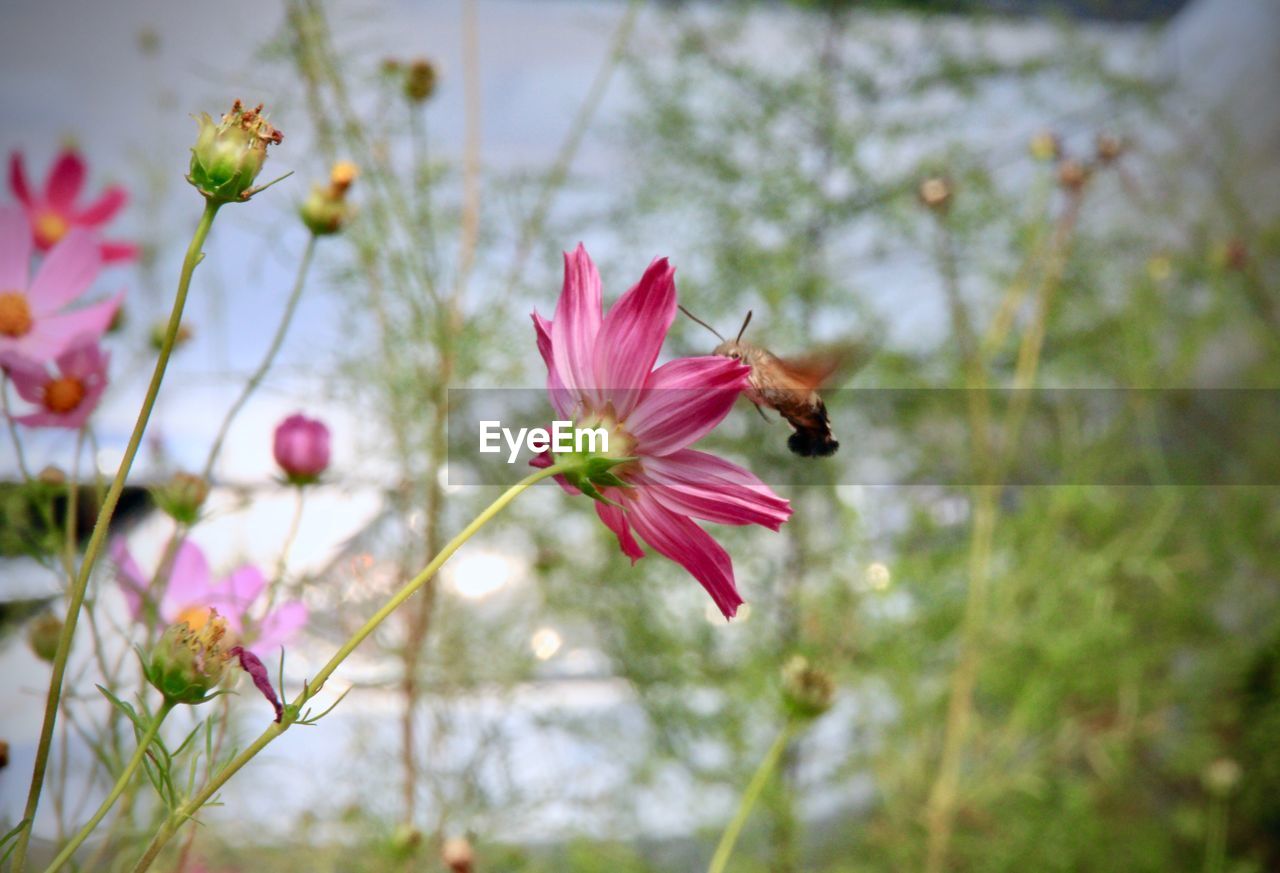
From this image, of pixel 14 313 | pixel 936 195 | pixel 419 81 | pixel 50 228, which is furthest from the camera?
pixel 936 195

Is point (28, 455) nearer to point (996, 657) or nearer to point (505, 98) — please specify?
point (505, 98)

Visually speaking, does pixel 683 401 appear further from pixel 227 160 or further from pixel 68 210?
pixel 68 210

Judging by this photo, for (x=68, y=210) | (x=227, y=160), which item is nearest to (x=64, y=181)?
(x=68, y=210)

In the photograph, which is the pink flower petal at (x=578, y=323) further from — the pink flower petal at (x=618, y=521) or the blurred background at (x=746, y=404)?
the blurred background at (x=746, y=404)

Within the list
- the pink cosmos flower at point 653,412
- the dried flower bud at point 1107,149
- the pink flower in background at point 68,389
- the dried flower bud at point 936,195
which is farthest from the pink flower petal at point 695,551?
the dried flower bud at point 1107,149

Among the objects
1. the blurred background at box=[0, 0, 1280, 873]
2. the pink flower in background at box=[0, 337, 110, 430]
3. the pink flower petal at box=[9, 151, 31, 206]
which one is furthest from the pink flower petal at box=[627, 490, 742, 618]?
the blurred background at box=[0, 0, 1280, 873]

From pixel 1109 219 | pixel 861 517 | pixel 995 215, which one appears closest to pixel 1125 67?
pixel 1109 219
